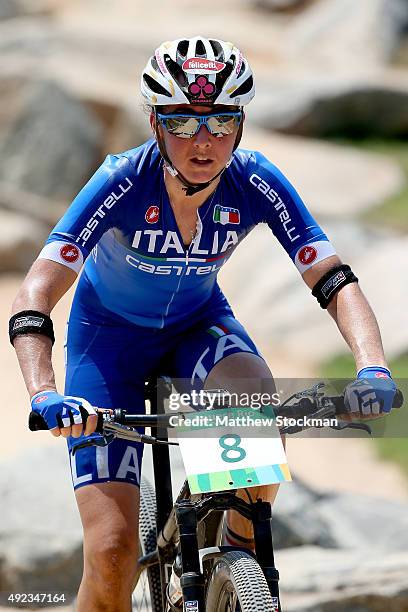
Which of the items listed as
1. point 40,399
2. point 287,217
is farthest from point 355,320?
point 40,399

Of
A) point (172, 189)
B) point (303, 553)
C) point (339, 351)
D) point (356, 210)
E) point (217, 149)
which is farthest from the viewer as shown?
point (356, 210)

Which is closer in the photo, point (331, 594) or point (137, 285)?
point (137, 285)

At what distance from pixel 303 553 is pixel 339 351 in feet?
19.7

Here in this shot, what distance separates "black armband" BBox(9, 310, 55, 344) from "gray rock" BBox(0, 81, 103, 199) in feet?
50.6

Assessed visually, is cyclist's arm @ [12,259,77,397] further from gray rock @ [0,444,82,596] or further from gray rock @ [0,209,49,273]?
gray rock @ [0,209,49,273]

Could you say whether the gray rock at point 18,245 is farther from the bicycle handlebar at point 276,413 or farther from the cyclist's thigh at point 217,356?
the bicycle handlebar at point 276,413

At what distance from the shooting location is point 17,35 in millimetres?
23625

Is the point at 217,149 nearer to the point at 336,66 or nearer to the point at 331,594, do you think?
the point at 331,594

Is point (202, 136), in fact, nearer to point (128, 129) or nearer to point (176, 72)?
point (176, 72)

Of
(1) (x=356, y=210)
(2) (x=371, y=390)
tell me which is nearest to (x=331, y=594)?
(2) (x=371, y=390)

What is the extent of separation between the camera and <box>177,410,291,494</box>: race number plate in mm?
3975

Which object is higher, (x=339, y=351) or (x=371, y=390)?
(x=339, y=351)

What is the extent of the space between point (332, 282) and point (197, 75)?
933 millimetres

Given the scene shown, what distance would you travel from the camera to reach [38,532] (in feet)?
23.1
